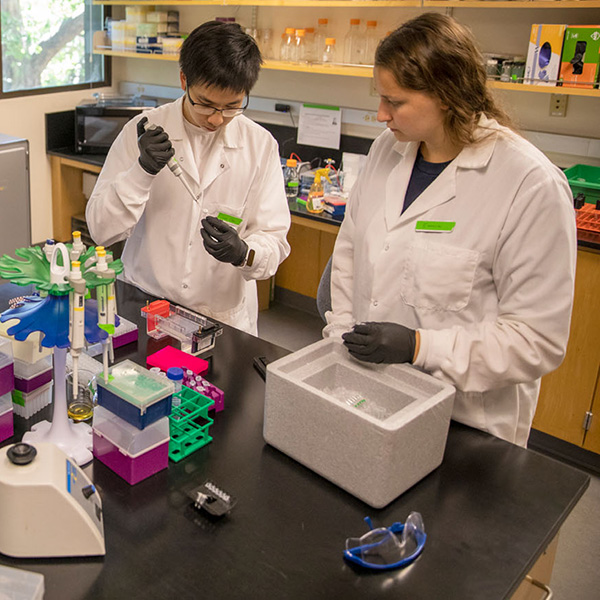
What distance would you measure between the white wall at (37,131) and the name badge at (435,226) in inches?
131

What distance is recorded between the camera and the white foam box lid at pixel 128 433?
1.16m

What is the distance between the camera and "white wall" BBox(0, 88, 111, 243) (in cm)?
404

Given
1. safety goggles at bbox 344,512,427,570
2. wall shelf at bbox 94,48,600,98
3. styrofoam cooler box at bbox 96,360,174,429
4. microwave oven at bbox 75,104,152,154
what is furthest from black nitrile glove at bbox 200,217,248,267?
microwave oven at bbox 75,104,152,154

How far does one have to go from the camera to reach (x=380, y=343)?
4.22 ft

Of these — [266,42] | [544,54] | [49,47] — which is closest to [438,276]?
[544,54]

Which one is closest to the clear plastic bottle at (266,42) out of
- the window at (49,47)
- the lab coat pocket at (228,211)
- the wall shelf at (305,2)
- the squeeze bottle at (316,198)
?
the wall shelf at (305,2)

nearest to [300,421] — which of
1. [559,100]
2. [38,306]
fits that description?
[38,306]

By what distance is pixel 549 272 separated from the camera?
52.3 inches

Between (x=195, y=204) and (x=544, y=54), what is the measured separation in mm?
1630

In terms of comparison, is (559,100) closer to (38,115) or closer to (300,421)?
(300,421)

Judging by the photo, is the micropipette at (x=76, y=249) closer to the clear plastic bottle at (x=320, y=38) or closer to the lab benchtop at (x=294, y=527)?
the lab benchtop at (x=294, y=527)

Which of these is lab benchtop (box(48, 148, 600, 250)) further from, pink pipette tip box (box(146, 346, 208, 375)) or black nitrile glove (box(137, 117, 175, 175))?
pink pipette tip box (box(146, 346, 208, 375))

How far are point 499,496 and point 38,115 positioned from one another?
382cm

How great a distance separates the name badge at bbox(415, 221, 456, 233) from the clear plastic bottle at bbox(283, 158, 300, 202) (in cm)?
193
